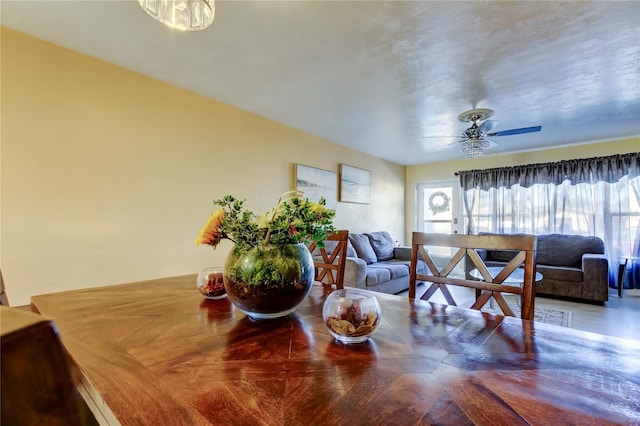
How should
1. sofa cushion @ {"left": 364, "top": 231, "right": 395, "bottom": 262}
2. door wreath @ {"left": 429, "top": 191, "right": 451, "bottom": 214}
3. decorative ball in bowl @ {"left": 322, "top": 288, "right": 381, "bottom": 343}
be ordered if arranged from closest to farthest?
decorative ball in bowl @ {"left": 322, "top": 288, "right": 381, "bottom": 343}
sofa cushion @ {"left": 364, "top": 231, "right": 395, "bottom": 262}
door wreath @ {"left": 429, "top": 191, "right": 451, "bottom": 214}

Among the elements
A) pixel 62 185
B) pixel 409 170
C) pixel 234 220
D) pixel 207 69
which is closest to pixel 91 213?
pixel 62 185

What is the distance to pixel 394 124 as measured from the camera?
368cm

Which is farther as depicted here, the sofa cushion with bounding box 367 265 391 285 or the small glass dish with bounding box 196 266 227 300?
the sofa cushion with bounding box 367 265 391 285

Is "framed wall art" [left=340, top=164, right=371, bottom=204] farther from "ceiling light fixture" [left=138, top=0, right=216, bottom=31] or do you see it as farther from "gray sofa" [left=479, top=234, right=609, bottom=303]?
"ceiling light fixture" [left=138, top=0, right=216, bottom=31]

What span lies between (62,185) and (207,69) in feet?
4.57

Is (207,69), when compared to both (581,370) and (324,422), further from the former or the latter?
(581,370)

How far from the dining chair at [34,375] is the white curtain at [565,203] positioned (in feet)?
19.4

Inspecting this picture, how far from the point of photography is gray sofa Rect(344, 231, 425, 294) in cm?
349

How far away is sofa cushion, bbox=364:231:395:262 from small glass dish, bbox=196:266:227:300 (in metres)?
3.74

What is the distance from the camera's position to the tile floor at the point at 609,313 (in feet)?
9.30

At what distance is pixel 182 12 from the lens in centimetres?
128

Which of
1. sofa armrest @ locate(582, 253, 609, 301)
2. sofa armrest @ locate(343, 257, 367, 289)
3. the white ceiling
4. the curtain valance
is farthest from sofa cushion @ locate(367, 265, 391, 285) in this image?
the curtain valance

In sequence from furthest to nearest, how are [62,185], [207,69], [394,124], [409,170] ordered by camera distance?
1. [409,170]
2. [394,124]
3. [207,69]
4. [62,185]

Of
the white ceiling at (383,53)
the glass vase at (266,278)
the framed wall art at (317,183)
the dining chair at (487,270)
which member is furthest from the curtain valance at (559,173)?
the glass vase at (266,278)
